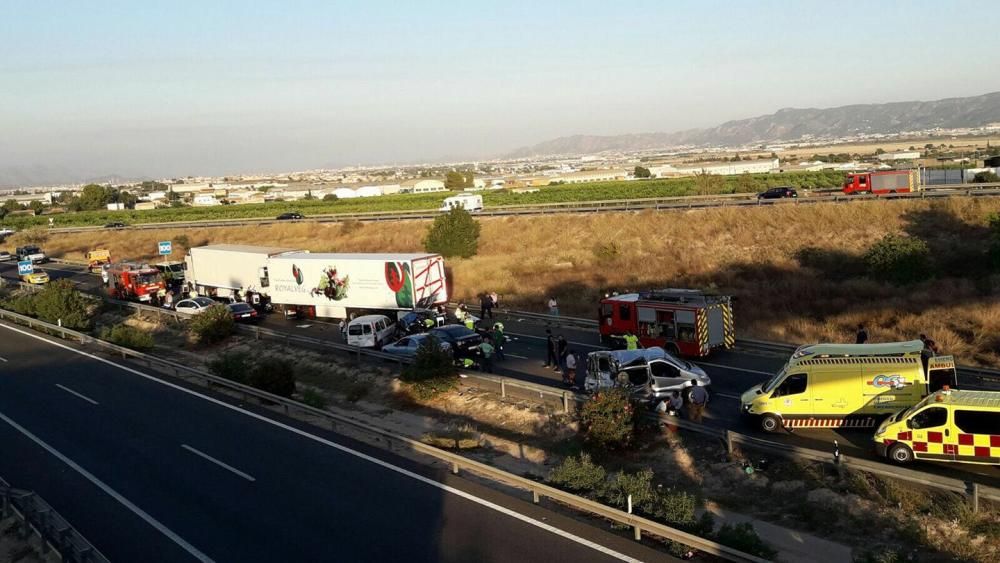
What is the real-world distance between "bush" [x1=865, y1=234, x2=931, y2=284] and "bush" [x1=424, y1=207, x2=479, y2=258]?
25549 millimetres

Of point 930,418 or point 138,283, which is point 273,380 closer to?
point 930,418

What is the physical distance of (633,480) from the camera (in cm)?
1344

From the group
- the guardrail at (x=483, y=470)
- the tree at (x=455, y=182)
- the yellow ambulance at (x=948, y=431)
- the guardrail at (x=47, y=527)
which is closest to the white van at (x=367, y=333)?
the guardrail at (x=483, y=470)

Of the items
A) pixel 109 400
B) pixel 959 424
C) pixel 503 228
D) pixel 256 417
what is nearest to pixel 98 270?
pixel 503 228

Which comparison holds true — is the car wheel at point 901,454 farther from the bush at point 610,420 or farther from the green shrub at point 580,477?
the green shrub at point 580,477

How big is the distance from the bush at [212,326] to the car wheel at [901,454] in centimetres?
2858

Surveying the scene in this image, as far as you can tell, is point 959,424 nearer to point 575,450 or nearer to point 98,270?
point 575,450

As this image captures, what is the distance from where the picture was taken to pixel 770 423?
17.3 meters

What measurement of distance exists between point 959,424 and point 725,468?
4.35 metres

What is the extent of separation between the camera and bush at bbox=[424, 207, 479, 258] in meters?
51.7

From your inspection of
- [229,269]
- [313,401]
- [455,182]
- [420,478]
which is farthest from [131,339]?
[455,182]

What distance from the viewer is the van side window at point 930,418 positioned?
14078 millimetres

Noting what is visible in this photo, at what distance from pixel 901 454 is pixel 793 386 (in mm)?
3078

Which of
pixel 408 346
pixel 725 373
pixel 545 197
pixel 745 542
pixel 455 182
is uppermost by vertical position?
pixel 455 182
